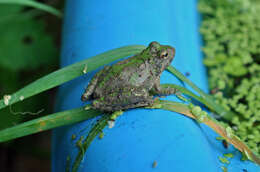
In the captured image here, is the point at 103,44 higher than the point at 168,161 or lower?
higher

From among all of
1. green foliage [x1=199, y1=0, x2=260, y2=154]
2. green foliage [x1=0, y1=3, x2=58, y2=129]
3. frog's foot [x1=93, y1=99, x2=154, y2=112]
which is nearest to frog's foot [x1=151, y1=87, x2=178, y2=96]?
frog's foot [x1=93, y1=99, x2=154, y2=112]

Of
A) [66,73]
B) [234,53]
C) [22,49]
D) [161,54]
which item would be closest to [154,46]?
[161,54]

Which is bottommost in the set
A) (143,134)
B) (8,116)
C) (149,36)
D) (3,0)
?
(143,134)

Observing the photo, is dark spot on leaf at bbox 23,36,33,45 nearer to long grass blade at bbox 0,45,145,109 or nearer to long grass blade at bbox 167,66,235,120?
long grass blade at bbox 0,45,145,109

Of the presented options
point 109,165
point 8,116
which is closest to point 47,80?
point 109,165

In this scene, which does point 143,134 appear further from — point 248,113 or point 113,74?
point 248,113

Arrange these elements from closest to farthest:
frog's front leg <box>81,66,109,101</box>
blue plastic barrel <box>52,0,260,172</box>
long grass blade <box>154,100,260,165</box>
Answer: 1. blue plastic barrel <box>52,0,260,172</box>
2. long grass blade <box>154,100,260,165</box>
3. frog's front leg <box>81,66,109,101</box>

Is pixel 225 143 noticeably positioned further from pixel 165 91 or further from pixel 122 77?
pixel 122 77
